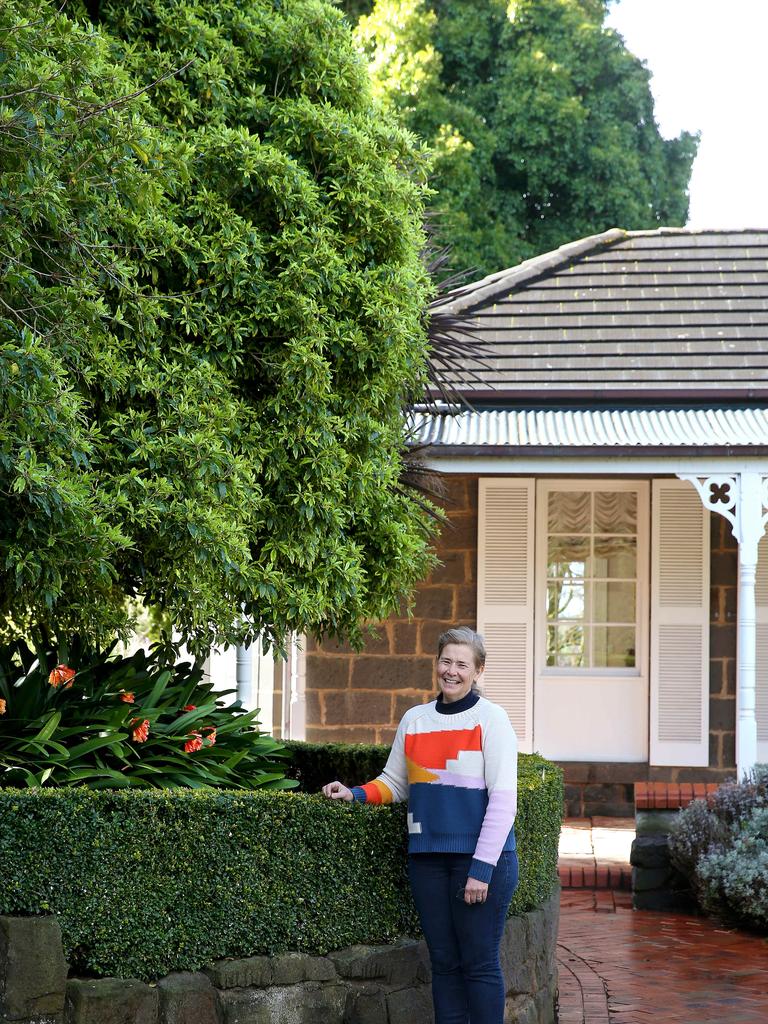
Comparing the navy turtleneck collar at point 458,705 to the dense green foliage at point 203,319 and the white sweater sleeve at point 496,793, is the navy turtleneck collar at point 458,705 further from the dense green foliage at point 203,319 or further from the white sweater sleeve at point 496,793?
A: the dense green foliage at point 203,319

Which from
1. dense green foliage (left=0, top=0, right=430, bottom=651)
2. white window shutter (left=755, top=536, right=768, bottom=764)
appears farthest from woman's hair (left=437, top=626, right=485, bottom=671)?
white window shutter (left=755, top=536, right=768, bottom=764)

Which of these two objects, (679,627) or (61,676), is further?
(679,627)

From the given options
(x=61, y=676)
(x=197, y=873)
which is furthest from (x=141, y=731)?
(x=197, y=873)

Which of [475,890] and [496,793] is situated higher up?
[496,793]

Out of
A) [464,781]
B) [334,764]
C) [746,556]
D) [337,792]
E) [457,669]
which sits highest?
[746,556]

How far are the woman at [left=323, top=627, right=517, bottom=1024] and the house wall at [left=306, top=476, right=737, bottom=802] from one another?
678 centimetres

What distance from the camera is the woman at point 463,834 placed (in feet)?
15.1

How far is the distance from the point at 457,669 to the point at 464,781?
398mm

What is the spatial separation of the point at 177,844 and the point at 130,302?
6.67 feet

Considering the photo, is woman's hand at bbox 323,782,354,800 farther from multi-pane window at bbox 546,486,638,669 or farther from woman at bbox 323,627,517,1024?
multi-pane window at bbox 546,486,638,669

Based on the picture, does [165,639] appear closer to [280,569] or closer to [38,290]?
[280,569]

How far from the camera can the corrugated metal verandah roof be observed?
9.88 metres

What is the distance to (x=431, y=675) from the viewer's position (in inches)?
458

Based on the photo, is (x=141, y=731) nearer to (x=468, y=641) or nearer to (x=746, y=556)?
(x=468, y=641)
